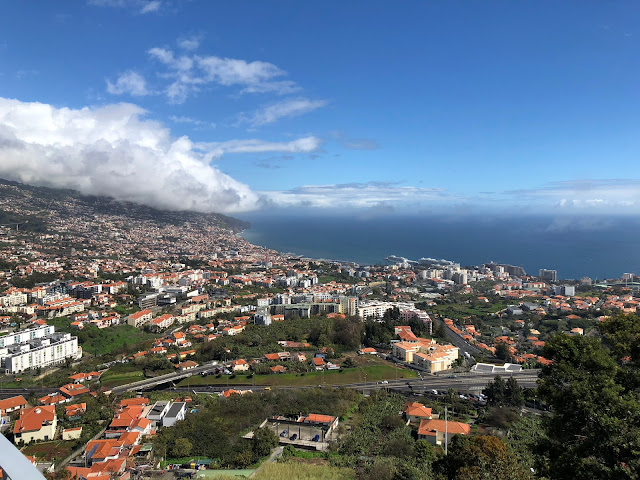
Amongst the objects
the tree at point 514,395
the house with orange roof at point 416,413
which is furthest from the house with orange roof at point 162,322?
the tree at point 514,395

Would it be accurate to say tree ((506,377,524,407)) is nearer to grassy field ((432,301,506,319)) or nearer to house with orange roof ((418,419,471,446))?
house with orange roof ((418,419,471,446))

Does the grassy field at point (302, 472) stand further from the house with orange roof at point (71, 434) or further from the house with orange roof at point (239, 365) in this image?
the house with orange roof at point (239, 365)

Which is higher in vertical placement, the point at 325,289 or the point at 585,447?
the point at 585,447

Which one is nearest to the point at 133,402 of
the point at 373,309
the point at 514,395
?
the point at 514,395

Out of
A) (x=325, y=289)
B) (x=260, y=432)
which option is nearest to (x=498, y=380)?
(x=260, y=432)

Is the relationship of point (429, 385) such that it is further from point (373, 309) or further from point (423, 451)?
point (373, 309)

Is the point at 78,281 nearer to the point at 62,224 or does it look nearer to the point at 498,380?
the point at 498,380
